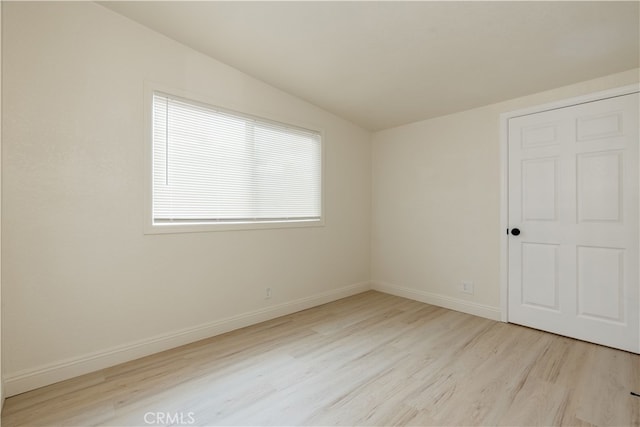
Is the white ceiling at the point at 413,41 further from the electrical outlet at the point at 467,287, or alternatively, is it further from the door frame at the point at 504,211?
the electrical outlet at the point at 467,287

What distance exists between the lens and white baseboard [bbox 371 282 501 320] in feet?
10.6

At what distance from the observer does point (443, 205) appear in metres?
3.65

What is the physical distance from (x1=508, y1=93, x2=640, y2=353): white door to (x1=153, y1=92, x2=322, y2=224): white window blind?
2.28m

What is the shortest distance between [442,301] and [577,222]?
1614 mm

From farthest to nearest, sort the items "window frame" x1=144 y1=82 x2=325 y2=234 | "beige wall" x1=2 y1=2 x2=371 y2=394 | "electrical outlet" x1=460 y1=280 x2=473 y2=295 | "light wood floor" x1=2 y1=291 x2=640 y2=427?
"electrical outlet" x1=460 y1=280 x2=473 y2=295
"window frame" x1=144 y1=82 x2=325 y2=234
"beige wall" x1=2 y1=2 x2=371 y2=394
"light wood floor" x1=2 y1=291 x2=640 y2=427

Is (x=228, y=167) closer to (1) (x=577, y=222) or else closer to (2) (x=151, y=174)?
(2) (x=151, y=174)

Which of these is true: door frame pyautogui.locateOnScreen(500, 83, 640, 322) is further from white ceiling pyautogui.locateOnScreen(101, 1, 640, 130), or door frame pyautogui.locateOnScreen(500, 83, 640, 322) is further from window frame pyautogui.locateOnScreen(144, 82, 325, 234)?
window frame pyautogui.locateOnScreen(144, 82, 325, 234)

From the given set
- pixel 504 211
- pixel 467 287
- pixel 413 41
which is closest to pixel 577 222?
pixel 504 211

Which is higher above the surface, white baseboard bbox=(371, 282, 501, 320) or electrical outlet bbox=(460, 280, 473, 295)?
electrical outlet bbox=(460, 280, 473, 295)

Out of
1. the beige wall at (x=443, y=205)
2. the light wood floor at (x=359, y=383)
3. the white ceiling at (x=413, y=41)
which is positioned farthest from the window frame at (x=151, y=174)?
the beige wall at (x=443, y=205)

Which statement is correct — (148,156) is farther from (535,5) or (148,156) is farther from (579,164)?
(579,164)

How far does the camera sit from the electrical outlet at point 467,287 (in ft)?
11.2

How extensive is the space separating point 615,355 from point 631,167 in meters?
1.55

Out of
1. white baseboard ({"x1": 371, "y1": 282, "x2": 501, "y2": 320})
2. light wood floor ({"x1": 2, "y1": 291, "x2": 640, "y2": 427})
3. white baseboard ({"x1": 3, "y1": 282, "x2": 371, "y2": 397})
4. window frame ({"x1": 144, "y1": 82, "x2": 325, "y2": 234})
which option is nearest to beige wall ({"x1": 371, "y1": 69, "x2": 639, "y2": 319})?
white baseboard ({"x1": 371, "y1": 282, "x2": 501, "y2": 320})
